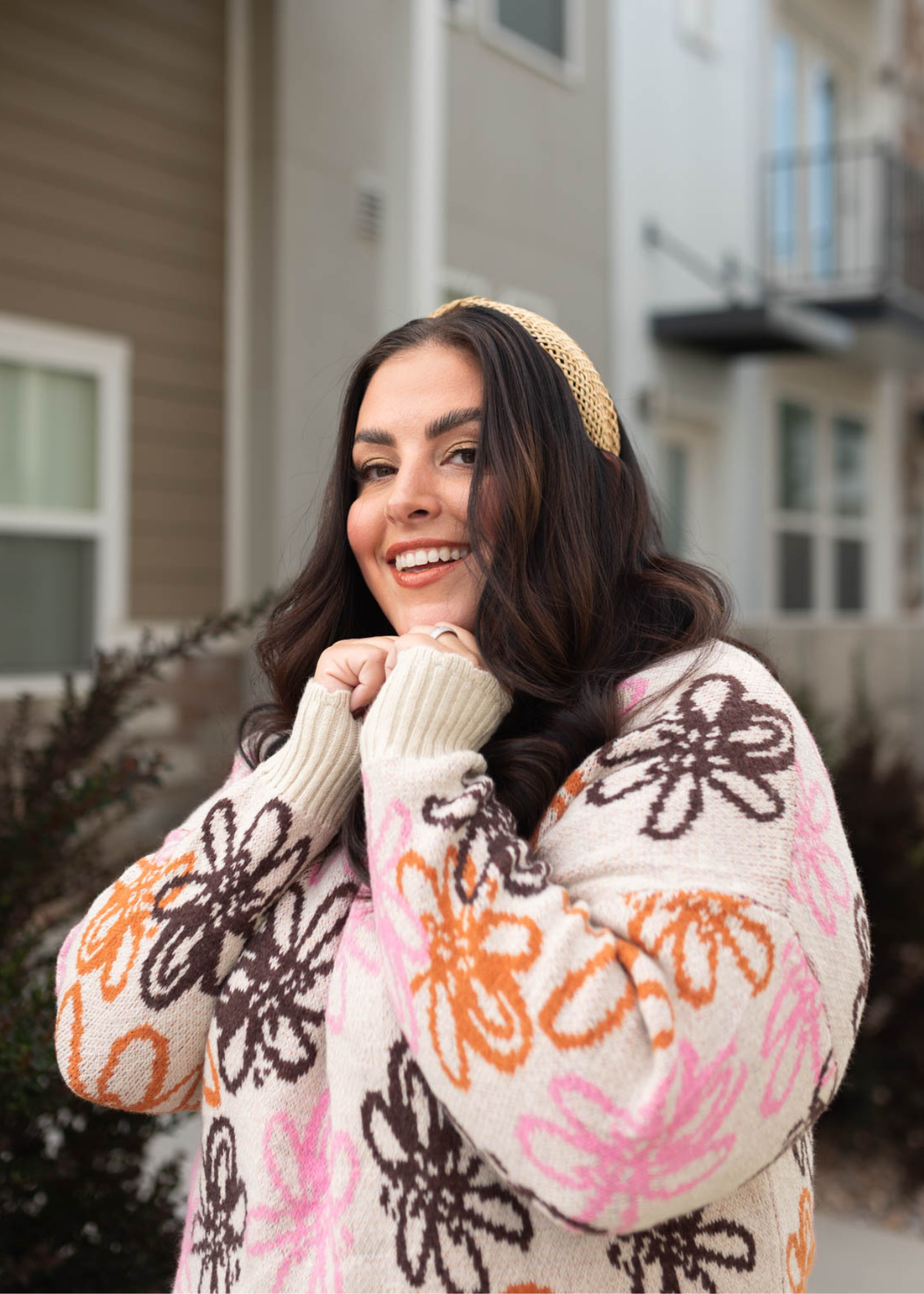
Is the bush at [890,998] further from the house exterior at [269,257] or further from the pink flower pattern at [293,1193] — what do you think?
the pink flower pattern at [293,1193]

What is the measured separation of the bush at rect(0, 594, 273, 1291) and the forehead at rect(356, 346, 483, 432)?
111cm

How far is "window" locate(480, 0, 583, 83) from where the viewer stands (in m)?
7.75

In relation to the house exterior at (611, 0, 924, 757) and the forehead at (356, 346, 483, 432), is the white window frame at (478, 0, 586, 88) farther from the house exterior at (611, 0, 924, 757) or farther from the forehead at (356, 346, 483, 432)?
the forehead at (356, 346, 483, 432)

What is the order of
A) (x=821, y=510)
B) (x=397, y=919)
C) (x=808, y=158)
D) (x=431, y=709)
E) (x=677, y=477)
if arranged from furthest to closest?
(x=821, y=510)
(x=808, y=158)
(x=677, y=477)
(x=431, y=709)
(x=397, y=919)

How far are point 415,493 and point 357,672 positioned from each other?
0.23m

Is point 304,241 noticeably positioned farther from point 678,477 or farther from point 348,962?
point 348,962

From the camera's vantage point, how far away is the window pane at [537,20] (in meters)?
7.87

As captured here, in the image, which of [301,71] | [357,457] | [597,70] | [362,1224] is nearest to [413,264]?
[301,71]

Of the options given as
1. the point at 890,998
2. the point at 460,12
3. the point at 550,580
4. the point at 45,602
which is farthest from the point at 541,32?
the point at 550,580

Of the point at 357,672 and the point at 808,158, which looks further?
the point at 808,158

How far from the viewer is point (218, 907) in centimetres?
149

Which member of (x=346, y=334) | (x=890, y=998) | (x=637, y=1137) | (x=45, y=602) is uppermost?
(x=346, y=334)

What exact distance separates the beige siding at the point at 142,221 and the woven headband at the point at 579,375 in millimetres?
4017

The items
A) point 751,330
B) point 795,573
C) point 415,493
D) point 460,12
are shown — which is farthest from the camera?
point 795,573
